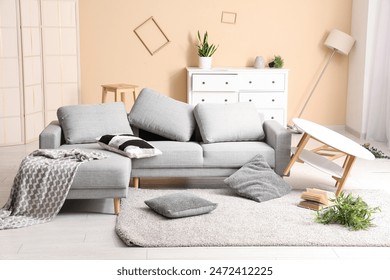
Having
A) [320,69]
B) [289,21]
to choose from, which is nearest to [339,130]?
[320,69]

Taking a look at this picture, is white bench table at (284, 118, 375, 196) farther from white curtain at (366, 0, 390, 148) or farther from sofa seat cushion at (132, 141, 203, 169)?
white curtain at (366, 0, 390, 148)

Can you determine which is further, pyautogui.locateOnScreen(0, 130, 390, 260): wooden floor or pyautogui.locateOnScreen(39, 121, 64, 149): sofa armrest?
pyautogui.locateOnScreen(39, 121, 64, 149): sofa armrest

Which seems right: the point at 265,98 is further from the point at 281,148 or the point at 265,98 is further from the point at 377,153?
the point at 281,148

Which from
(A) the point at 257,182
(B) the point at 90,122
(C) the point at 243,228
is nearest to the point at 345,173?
(A) the point at 257,182

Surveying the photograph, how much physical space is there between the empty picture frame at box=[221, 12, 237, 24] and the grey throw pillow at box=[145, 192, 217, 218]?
377cm

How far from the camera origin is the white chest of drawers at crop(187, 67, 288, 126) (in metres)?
7.74

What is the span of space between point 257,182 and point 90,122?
54.3 inches

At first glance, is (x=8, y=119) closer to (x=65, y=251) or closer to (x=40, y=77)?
(x=40, y=77)

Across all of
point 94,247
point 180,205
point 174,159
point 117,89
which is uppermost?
point 117,89

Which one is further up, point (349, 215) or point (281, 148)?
point (281, 148)

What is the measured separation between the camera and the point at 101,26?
316 inches

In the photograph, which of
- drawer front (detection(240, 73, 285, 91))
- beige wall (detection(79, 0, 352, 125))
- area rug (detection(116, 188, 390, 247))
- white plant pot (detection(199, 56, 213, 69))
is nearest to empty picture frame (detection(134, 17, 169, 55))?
beige wall (detection(79, 0, 352, 125))

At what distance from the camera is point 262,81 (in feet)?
25.6

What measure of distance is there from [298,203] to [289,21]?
12.1 feet
